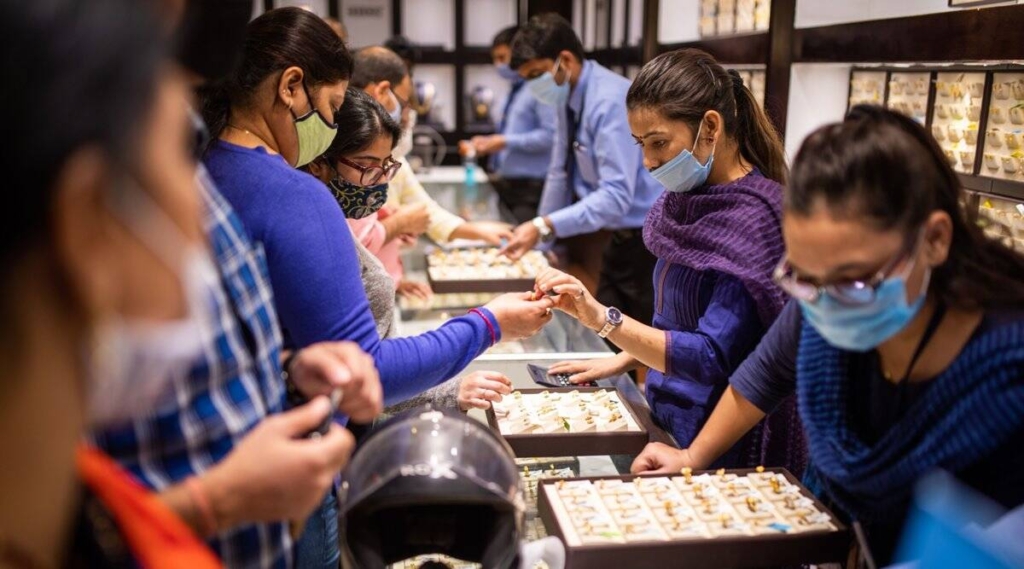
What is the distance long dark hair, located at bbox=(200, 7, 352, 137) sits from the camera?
4.89 feet

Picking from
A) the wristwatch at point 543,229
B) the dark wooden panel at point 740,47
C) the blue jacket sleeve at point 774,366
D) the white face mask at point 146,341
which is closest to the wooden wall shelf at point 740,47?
the dark wooden panel at point 740,47

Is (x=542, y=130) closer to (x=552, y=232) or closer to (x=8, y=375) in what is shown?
(x=552, y=232)

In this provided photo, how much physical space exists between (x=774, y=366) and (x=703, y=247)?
0.43 meters

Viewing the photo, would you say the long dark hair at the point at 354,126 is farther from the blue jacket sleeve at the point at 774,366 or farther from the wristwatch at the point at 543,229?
the wristwatch at the point at 543,229

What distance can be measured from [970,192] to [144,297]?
95.3 inches

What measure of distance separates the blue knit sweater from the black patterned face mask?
75 centimetres

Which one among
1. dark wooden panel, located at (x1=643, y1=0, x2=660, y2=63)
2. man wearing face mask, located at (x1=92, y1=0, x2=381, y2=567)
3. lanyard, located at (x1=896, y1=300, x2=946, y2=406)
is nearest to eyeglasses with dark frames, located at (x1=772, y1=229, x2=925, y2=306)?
lanyard, located at (x1=896, y1=300, x2=946, y2=406)

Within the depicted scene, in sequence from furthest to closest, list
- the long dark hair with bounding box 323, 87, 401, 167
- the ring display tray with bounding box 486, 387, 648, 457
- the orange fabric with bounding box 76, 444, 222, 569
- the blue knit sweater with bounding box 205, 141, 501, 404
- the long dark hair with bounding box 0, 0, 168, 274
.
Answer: the long dark hair with bounding box 323, 87, 401, 167 < the ring display tray with bounding box 486, 387, 648, 457 < the blue knit sweater with bounding box 205, 141, 501, 404 < the orange fabric with bounding box 76, 444, 222, 569 < the long dark hair with bounding box 0, 0, 168, 274

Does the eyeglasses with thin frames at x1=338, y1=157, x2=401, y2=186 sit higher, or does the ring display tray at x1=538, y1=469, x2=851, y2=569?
the eyeglasses with thin frames at x1=338, y1=157, x2=401, y2=186

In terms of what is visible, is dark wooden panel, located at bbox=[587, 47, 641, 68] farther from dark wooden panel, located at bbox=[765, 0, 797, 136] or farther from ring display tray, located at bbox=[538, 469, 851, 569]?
ring display tray, located at bbox=[538, 469, 851, 569]

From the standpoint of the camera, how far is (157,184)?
0.63 meters

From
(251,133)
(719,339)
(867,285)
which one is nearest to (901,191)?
(867,285)

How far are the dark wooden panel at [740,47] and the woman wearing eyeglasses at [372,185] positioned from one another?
1.91 m

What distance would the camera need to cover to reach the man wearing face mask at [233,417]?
844 millimetres
